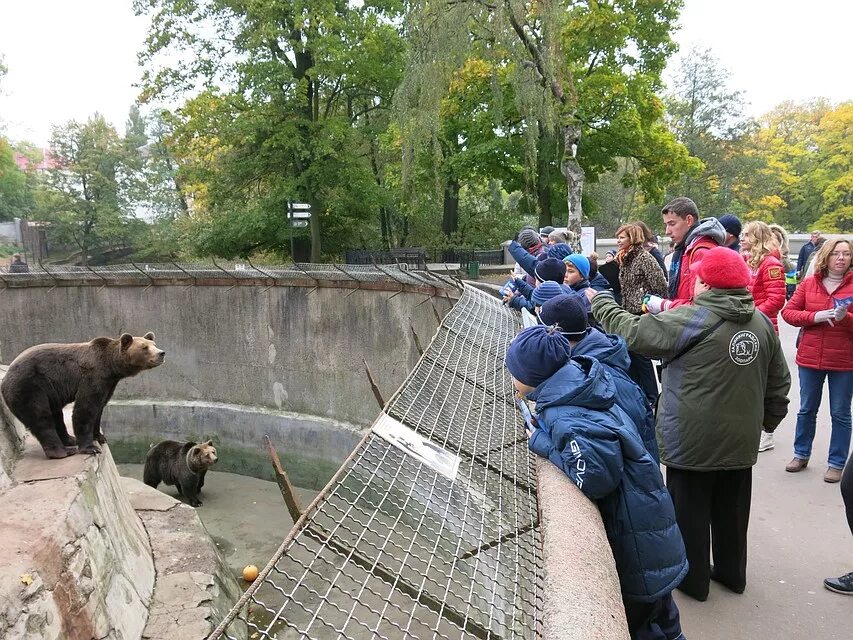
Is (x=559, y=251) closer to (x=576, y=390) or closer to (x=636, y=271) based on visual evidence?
(x=636, y=271)

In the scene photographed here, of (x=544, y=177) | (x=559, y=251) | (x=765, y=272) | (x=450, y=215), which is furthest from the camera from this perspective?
(x=450, y=215)

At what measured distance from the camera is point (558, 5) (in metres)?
12.8

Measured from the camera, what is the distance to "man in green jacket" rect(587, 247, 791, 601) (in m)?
3.00

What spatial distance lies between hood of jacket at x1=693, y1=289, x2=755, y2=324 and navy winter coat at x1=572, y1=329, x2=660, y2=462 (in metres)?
0.48

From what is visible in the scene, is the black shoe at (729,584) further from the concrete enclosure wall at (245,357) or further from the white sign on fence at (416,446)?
the concrete enclosure wall at (245,357)

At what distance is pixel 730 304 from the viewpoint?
2979 mm

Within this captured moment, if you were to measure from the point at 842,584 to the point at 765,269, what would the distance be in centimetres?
292

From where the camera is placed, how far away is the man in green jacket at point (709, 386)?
300 cm

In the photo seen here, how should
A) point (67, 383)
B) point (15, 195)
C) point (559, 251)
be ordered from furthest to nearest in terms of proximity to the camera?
point (15, 195) → point (559, 251) → point (67, 383)

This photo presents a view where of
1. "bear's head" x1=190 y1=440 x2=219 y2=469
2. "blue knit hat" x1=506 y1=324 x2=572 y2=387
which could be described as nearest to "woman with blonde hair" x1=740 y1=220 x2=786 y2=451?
"blue knit hat" x1=506 y1=324 x2=572 y2=387

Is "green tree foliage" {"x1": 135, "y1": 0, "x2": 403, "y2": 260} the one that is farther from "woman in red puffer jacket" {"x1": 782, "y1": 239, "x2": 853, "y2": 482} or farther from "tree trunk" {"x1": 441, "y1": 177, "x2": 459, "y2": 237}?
"woman in red puffer jacket" {"x1": 782, "y1": 239, "x2": 853, "y2": 482}

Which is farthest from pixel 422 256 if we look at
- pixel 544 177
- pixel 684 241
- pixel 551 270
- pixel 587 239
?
pixel 684 241

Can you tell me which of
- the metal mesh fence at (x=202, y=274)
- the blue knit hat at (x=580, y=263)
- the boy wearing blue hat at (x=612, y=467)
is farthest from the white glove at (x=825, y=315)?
Result: the metal mesh fence at (x=202, y=274)

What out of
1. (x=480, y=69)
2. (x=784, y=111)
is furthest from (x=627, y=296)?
(x=784, y=111)
